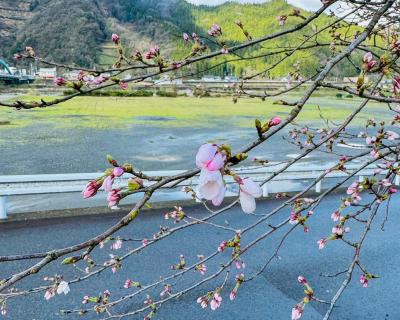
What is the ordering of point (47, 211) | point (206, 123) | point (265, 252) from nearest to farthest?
point (265, 252) → point (47, 211) → point (206, 123)

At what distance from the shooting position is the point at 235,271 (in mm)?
4574

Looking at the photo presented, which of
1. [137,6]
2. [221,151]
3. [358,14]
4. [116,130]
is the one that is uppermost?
[137,6]

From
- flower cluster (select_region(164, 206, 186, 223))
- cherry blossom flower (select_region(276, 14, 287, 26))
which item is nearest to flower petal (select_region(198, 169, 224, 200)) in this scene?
flower cluster (select_region(164, 206, 186, 223))

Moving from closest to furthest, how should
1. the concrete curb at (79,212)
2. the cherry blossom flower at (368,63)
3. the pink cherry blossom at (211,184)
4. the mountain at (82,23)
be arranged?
the pink cherry blossom at (211,184), the cherry blossom flower at (368,63), the concrete curb at (79,212), the mountain at (82,23)

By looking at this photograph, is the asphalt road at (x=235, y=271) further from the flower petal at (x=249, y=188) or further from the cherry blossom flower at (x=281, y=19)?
the flower petal at (x=249, y=188)

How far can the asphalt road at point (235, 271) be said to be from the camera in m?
3.81

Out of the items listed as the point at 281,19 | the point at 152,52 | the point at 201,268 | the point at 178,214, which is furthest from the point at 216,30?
the point at 201,268

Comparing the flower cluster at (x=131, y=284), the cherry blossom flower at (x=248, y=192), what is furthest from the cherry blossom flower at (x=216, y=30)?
the cherry blossom flower at (x=248, y=192)

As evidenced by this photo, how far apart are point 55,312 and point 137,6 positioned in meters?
142

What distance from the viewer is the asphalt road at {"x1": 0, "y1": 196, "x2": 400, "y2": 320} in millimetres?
3812

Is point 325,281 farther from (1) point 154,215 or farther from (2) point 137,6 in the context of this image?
(2) point 137,6

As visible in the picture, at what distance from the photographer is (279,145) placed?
13.7 metres

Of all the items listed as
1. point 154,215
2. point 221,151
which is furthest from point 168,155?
point 221,151

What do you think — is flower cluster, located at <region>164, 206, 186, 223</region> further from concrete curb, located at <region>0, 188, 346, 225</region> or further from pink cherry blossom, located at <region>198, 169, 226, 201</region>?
concrete curb, located at <region>0, 188, 346, 225</region>
